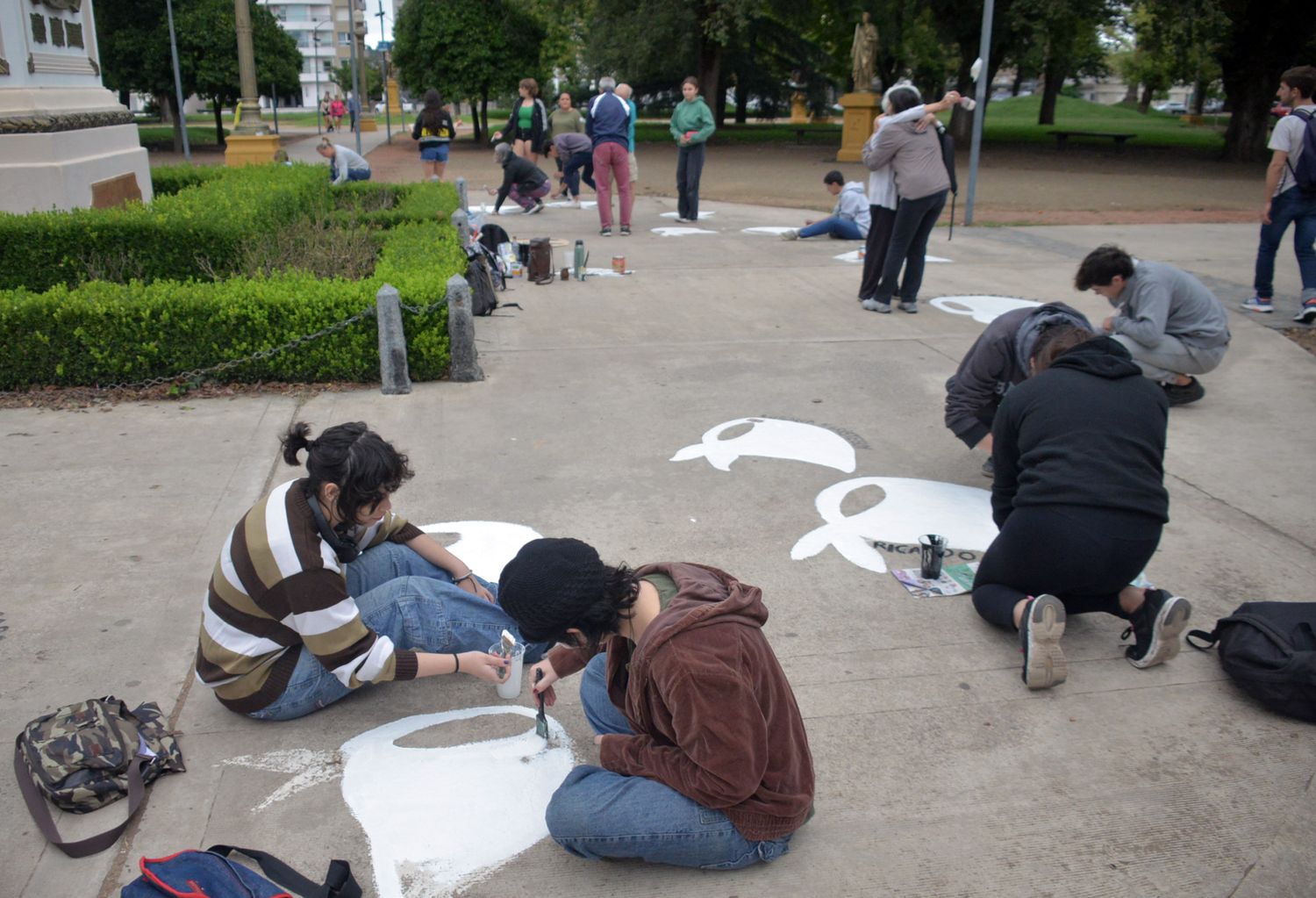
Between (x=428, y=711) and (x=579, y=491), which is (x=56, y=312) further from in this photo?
(x=428, y=711)

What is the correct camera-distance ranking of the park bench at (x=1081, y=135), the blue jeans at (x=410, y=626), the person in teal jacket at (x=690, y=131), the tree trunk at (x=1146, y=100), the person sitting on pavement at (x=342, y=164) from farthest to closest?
the tree trunk at (x=1146, y=100) → the park bench at (x=1081, y=135) → the person sitting on pavement at (x=342, y=164) → the person in teal jacket at (x=690, y=131) → the blue jeans at (x=410, y=626)

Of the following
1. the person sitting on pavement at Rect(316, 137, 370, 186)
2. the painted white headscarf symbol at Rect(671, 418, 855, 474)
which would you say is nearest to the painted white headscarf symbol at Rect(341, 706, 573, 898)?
the painted white headscarf symbol at Rect(671, 418, 855, 474)

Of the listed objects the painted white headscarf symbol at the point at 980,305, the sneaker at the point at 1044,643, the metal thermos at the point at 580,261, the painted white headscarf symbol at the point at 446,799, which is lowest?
the painted white headscarf symbol at the point at 446,799

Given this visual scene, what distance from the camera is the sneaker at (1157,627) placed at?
11.3 feet

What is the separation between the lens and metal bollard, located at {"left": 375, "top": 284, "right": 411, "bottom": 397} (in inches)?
249

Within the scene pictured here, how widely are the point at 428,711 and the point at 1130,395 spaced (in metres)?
2.58

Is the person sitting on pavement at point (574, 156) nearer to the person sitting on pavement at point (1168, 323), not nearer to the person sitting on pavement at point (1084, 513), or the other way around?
the person sitting on pavement at point (1168, 323)

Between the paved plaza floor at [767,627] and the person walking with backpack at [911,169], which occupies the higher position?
the person walking with backpack at [911,169]

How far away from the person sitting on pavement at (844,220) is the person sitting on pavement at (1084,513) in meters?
8.94

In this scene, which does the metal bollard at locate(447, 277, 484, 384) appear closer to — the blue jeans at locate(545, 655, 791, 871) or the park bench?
the blue jeans at locate(545, 655, 791, 871)

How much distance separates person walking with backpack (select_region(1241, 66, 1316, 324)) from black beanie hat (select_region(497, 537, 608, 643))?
7592mm

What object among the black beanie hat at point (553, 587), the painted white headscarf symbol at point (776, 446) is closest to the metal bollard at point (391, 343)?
the painted white headscarf symbol at point (776, 446)

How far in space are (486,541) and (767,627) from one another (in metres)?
1.36

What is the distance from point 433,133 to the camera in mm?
15961
